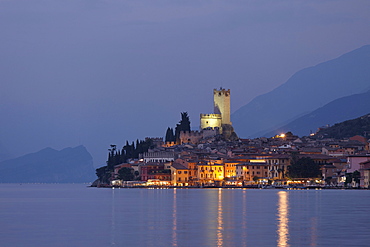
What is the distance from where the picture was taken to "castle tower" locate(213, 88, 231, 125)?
133125 mm

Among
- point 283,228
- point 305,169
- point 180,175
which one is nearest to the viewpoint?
point 283,228

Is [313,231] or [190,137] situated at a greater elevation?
[190,137]

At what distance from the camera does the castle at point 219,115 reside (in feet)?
428

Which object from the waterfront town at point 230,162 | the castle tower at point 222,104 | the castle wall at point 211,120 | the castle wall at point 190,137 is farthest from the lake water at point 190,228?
the castle tower at point 222,104

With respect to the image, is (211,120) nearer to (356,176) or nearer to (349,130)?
(349,130)

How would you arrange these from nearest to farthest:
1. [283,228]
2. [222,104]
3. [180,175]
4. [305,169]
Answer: [283,228]
[305,169]
[180,175]
[222,104]

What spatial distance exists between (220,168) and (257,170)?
6330 mm

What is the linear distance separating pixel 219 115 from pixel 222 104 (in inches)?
112

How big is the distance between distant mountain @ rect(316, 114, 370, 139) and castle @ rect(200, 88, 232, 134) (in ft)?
77.4

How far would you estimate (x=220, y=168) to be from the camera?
4222 inches

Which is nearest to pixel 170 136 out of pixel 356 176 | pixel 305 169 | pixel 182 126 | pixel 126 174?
pixel 182 126

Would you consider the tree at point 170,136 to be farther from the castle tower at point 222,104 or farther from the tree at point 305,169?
the tree at point 305,169

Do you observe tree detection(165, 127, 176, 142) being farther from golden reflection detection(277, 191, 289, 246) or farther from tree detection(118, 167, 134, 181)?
golden reflection detection(277, 191, 289, 246)

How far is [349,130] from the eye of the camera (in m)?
148
